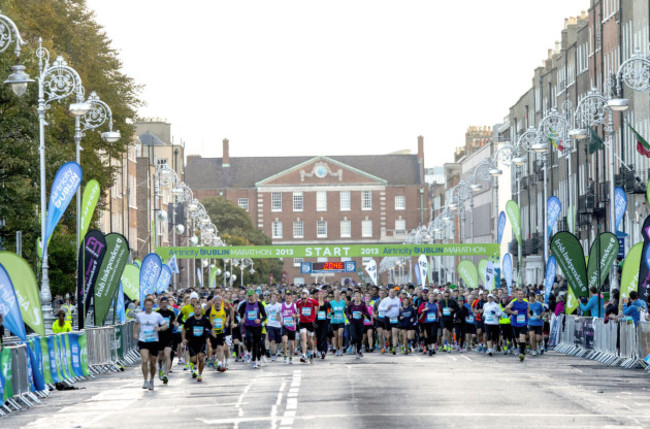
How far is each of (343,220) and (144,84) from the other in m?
110

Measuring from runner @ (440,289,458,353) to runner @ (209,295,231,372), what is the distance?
8334 mm

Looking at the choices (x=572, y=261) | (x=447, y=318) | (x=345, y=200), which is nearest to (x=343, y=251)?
(x=447, y=318)

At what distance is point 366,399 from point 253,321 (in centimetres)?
1008

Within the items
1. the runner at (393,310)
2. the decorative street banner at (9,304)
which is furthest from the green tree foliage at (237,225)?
the decorative street banner at (9,304)

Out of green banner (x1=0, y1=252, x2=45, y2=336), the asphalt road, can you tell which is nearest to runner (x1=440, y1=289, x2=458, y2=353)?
the asphalt road

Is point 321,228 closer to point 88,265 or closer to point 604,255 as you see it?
point 604,255

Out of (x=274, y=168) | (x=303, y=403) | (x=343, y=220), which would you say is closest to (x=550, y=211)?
(x=303, y=403)

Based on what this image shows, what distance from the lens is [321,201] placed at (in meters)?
164

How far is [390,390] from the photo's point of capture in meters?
21.0

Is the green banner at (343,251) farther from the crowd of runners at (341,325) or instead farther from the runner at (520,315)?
the runner at (520,315)

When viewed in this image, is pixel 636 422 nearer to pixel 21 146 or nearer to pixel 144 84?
pixel 21 146

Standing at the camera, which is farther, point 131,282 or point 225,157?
point 225,157

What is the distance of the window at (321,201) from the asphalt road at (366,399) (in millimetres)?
134466

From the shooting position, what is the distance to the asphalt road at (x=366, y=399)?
1627 cm
